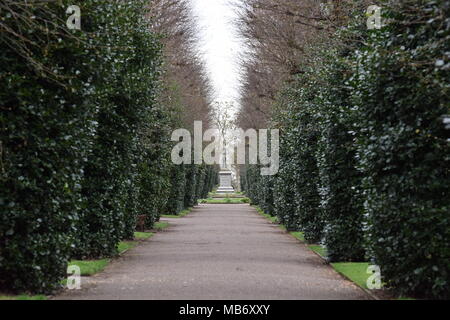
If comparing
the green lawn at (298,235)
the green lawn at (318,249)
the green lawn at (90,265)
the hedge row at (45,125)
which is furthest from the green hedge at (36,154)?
the green lawn at (298,235)

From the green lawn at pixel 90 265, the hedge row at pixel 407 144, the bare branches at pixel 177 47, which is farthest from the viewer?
the bare branches at pixel 177 47

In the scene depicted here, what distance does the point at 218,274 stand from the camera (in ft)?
46.9

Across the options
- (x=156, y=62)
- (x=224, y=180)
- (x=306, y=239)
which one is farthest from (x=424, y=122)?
(x=224, y=180)

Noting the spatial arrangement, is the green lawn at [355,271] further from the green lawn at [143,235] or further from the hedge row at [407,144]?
the green lawn at [143,235]

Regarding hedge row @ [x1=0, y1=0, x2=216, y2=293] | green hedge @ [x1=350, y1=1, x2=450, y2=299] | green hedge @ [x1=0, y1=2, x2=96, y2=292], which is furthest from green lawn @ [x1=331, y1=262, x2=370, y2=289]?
green hedge @ [x1=0, y1=2, x2=96, y2=292]

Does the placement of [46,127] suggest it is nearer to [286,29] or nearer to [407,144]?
[407,144]

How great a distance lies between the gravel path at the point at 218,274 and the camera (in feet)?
38.5

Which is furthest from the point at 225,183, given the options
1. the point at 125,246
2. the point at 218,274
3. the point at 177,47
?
the point at 218,274

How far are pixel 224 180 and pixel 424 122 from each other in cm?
7872

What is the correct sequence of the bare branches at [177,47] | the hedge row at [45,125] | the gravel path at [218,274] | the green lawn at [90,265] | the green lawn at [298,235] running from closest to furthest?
the hedge row at [45,125] < the gravel path at [218,274] < the green lawn at [90,265] < the green lawn at [298,235] < the bare branches at [177,47]

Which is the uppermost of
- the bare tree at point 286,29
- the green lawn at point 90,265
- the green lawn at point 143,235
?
the bare tree at point 286,29

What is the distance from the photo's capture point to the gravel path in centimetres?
1175

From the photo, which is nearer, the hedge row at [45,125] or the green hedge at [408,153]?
the green hedge at [408,153]
